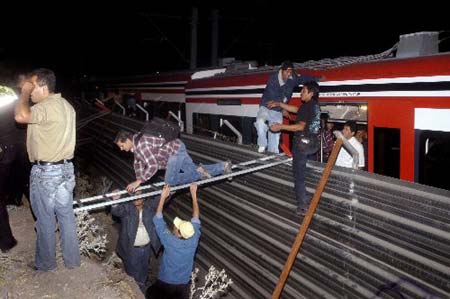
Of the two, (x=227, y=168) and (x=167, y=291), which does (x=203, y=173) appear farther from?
(x=167, y=291)

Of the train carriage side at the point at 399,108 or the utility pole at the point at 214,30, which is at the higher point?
the utility pole at the point at 214,30

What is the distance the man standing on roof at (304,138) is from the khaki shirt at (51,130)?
7.88 feet

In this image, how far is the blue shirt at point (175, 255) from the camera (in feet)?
15.2

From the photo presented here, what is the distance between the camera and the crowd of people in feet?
12.7

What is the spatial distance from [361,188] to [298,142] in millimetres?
1091

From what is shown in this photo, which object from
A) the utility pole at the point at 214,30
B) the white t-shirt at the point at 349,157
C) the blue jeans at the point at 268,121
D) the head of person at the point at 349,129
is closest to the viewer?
the white t-shirt at the point at 349,157

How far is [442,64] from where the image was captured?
5156 millimetres

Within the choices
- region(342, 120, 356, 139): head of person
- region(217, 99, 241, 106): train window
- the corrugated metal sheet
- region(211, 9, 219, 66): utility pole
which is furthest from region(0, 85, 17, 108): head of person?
region(211, 9, 219, 66): utility pole

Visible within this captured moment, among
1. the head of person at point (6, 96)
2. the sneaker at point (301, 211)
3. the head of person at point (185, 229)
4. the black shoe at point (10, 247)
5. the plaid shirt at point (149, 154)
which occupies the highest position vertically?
the head of person at point (6, 96)

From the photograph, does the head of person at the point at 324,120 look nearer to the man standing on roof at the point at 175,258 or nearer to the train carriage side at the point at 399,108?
the train carriage side at the point at 399,108

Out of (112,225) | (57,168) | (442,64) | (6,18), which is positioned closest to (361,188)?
(442,64)

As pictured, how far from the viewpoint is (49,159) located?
3.90 m

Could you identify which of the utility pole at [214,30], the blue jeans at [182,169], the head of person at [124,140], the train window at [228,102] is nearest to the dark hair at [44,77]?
the head of person at [124,140]

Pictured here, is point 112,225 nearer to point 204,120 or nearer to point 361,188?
point 204,120
